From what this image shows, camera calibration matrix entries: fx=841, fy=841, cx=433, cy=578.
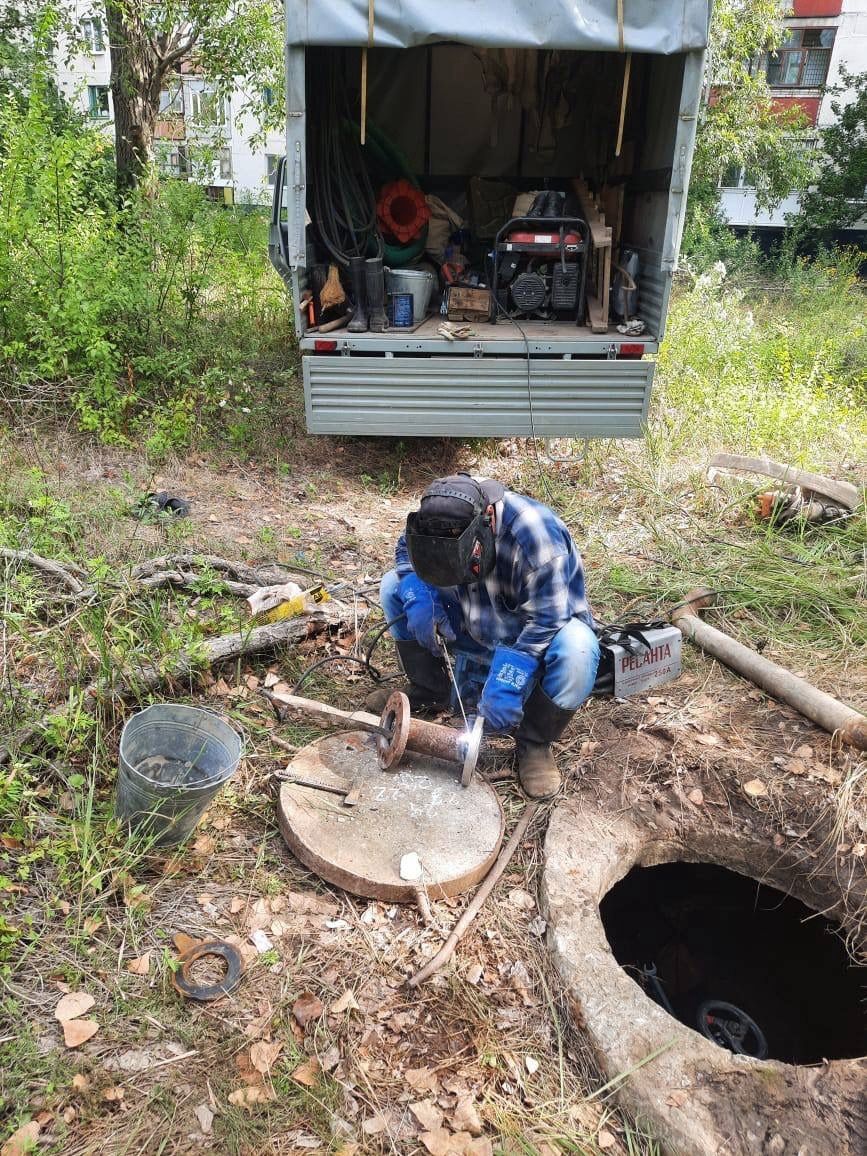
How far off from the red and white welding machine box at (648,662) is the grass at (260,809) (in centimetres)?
12

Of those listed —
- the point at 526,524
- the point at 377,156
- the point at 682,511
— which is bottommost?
the point at 682,511

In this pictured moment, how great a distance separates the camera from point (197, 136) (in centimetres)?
790

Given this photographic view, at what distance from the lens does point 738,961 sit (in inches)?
147

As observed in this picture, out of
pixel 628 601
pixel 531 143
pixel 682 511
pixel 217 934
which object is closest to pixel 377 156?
pixel 531 143

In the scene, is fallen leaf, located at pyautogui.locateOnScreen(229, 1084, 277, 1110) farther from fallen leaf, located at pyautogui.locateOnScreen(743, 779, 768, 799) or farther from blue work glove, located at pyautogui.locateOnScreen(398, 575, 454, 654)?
fallen leaf, located at pyautogui.locateOnScreen(743, 779, 768, 799)

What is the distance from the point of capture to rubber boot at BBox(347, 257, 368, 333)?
5.46 meters

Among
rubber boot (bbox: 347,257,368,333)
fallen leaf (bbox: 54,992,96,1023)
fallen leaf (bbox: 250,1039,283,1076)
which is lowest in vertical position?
fallen leaf (bbox: 250,1039,283,1076)

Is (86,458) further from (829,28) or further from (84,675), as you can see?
(829,28)

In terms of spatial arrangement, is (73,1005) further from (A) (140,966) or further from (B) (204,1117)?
(B) (204,1117)

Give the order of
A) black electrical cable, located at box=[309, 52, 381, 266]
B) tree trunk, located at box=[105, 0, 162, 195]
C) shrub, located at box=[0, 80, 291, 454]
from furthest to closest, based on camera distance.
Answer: tree trunk, located at box=[105, 0, 162, 195], black electrical cable, located at box=[309, 52, 381, 266], shrub, located at box=[0, 80, 291, 454]

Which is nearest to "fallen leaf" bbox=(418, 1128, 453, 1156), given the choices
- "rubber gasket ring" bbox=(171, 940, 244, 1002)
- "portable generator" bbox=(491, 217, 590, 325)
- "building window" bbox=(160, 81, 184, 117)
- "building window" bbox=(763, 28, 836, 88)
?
"rubber gasket ring" bbox=(171, 940, 244, 1002)

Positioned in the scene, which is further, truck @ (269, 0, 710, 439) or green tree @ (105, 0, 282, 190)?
green tree @ (105, 0, 282, 190)

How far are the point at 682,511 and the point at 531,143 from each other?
3464 mm

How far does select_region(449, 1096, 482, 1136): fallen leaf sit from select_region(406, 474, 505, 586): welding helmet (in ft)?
4.90
